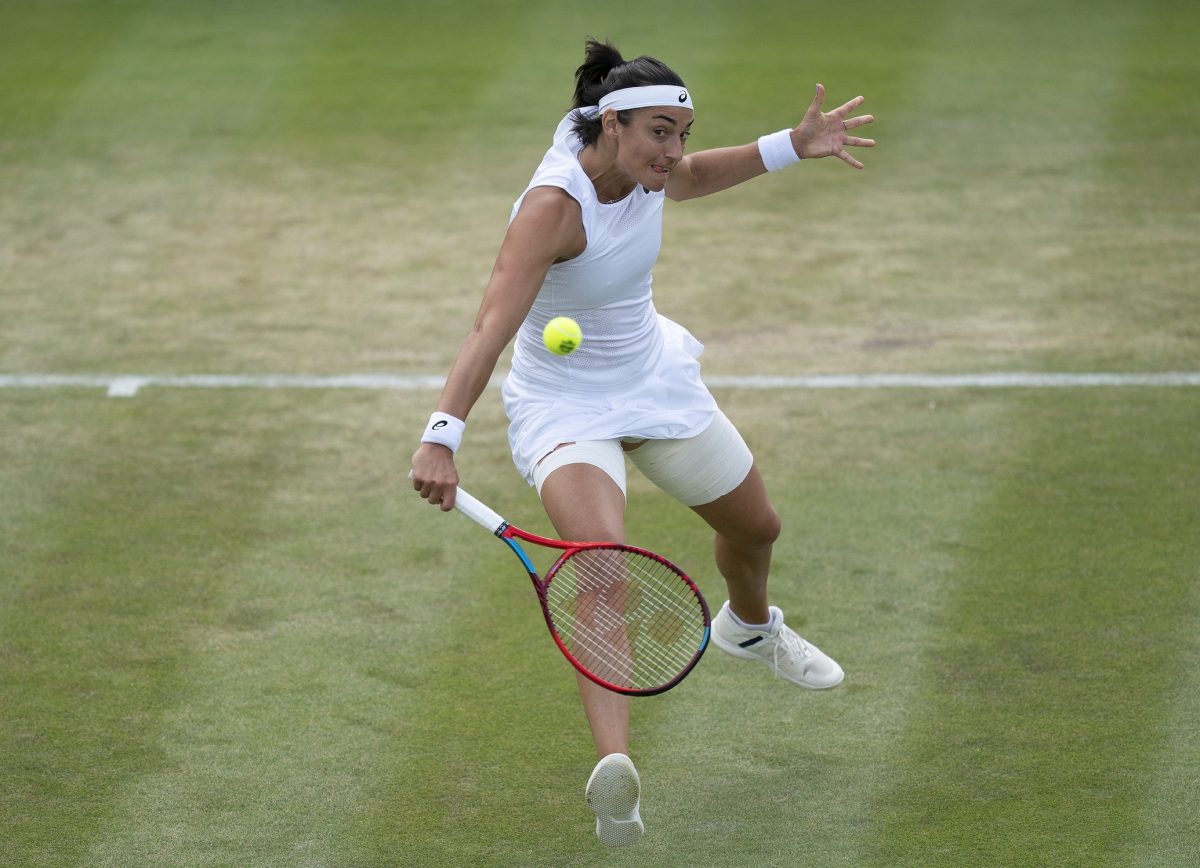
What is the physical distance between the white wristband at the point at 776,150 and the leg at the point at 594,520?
1.30m

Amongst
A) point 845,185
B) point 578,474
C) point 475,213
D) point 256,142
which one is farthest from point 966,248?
point 578,474

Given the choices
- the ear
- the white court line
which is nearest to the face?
the ear

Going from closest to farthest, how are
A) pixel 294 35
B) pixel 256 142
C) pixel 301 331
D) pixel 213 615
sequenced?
1. pixel 213 615
2. pixel 301 331
3. pixel 256 142
4. pixel 294 35

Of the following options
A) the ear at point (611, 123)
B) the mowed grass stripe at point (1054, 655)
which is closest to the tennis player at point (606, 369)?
the ear at point (611, 123)

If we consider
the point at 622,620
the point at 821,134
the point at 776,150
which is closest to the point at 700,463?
the point at 622,620

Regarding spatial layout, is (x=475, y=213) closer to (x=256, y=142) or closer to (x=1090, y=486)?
(x=256, y=142)

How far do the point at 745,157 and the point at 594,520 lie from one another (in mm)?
1457

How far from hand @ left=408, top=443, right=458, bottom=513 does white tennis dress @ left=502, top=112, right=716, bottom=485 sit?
0.44m

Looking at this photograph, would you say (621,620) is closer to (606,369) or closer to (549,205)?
(606,369)

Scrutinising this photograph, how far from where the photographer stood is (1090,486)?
6.89 metres

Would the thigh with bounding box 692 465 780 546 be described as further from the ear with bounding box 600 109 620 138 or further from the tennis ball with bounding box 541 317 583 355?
the ear with bounding box 600 109 620 138

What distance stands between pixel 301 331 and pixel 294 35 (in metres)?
4.84

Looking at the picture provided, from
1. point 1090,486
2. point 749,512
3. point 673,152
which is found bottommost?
point 1090,486

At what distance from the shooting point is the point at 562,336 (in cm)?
461
